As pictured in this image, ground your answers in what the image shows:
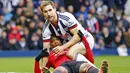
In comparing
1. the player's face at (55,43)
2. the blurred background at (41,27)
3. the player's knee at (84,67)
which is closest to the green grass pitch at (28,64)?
Answer: the blurred background at (41,27)

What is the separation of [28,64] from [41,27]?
402 cm

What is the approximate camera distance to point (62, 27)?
10.4 m

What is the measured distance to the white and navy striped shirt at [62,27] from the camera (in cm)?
1028

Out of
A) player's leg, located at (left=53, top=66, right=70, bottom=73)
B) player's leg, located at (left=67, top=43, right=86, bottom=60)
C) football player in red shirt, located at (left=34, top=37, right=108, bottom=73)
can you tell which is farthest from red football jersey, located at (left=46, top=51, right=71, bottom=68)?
player's leg, located at (left=53, top=66, right=70, bottom=73)

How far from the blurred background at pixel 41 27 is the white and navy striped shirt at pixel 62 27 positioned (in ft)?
27.8

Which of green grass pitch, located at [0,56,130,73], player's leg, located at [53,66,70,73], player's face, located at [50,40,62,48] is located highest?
green grass pitch, located at [0,56,130,73]

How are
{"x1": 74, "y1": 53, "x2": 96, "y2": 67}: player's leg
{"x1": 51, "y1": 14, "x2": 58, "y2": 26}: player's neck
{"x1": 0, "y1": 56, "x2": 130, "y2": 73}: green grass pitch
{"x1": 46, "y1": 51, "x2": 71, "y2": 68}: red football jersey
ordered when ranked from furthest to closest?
{"x1": 0, "y1": 56, "x2": 130, "y2": 73}: green grass pitch < {"x1": 51, "y1": 14, "x2": 58, "y2": 26}: player's neck < {"x1": 46, "y1": 51, "x2": 71, "y2": 68}: red football jersey < {"x1": 74, "y1": 53, "x2": 96, "y2": 67}: player's leg

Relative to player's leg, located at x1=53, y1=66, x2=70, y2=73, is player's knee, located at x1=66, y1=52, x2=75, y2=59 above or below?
above

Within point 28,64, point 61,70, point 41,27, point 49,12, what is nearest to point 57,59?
point 49,12

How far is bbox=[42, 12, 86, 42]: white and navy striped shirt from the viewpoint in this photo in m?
10.3

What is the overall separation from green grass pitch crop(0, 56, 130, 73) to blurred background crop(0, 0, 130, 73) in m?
0.05

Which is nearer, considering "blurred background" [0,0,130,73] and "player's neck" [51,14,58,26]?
"player's neck" [51,14,58,26]

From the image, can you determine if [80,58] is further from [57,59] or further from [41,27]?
[41,27]

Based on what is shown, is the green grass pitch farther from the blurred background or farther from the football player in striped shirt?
the football player in striped shirt
